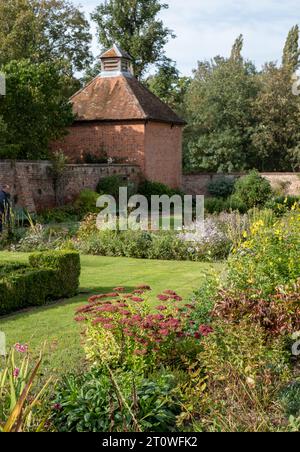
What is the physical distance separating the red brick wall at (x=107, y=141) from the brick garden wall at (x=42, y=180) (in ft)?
6.06

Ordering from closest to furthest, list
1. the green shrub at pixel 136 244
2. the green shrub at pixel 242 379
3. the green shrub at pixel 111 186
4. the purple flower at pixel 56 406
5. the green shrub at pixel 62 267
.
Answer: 1. the green shrub at pixel 242 379
2. the purple flower at pixel 56 406
3. the green shrub at pixel 62 267
4. the green shrub at pixel 136 244
5. the green shrub at pixel 111 186

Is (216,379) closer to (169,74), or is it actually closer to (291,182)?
(291,182)

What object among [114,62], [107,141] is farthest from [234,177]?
[114,62]

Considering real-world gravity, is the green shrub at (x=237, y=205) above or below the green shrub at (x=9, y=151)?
below

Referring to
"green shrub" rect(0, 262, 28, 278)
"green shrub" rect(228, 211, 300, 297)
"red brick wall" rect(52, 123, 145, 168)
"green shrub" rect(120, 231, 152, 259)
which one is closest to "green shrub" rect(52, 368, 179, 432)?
"green shrub" rect(228, 211, 300, 297)

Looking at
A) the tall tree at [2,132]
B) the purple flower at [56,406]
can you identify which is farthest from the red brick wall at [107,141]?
the purple flower at [56,406]

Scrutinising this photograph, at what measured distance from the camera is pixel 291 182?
3394 cm

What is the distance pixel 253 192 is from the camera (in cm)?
2547

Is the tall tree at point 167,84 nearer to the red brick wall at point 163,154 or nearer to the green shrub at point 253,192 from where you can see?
the red brick wall at point 163,154

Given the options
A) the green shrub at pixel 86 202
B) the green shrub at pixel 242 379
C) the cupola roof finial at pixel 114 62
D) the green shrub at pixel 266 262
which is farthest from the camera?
the cupola roof finial at pixel 114 62

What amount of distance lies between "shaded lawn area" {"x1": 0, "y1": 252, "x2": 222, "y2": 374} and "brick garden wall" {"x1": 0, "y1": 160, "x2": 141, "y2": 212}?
727 cm

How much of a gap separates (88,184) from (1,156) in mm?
4297

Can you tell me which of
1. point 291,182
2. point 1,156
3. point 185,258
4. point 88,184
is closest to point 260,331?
point 185,258

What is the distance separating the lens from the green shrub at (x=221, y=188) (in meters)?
33.2
